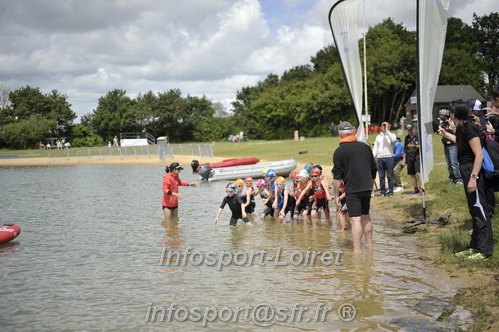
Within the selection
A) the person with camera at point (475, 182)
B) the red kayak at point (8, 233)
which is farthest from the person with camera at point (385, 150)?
the red kayak at point (8, 233)

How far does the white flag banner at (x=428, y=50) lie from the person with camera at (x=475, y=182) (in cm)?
264

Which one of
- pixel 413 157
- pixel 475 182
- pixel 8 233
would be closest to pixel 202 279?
pixel 475 182

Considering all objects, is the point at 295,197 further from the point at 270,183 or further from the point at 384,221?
the point at 384,221

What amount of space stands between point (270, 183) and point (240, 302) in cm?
712

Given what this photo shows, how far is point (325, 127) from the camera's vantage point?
6725 centimetres

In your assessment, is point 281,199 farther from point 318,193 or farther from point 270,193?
point 318,193

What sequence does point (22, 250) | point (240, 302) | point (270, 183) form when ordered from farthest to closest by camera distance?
point (270, 183) → point (22, 250) → point (240, 302)

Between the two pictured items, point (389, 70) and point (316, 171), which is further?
point (389, 70)

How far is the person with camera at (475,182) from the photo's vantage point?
7.62 metres

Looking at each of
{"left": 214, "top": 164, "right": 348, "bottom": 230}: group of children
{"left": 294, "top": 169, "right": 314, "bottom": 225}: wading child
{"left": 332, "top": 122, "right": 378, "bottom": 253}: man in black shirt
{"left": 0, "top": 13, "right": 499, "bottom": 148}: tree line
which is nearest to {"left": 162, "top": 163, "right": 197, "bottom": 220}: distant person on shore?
{"left": 214, "top": 164, "right": 348, "bottom": 230}: group of children

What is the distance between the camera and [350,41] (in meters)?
14.5

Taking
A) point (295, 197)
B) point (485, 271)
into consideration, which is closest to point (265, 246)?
point (295, 197)

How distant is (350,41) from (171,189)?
252 inches

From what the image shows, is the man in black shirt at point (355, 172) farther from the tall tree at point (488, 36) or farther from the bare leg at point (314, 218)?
the tall tree at point (488, 36)
